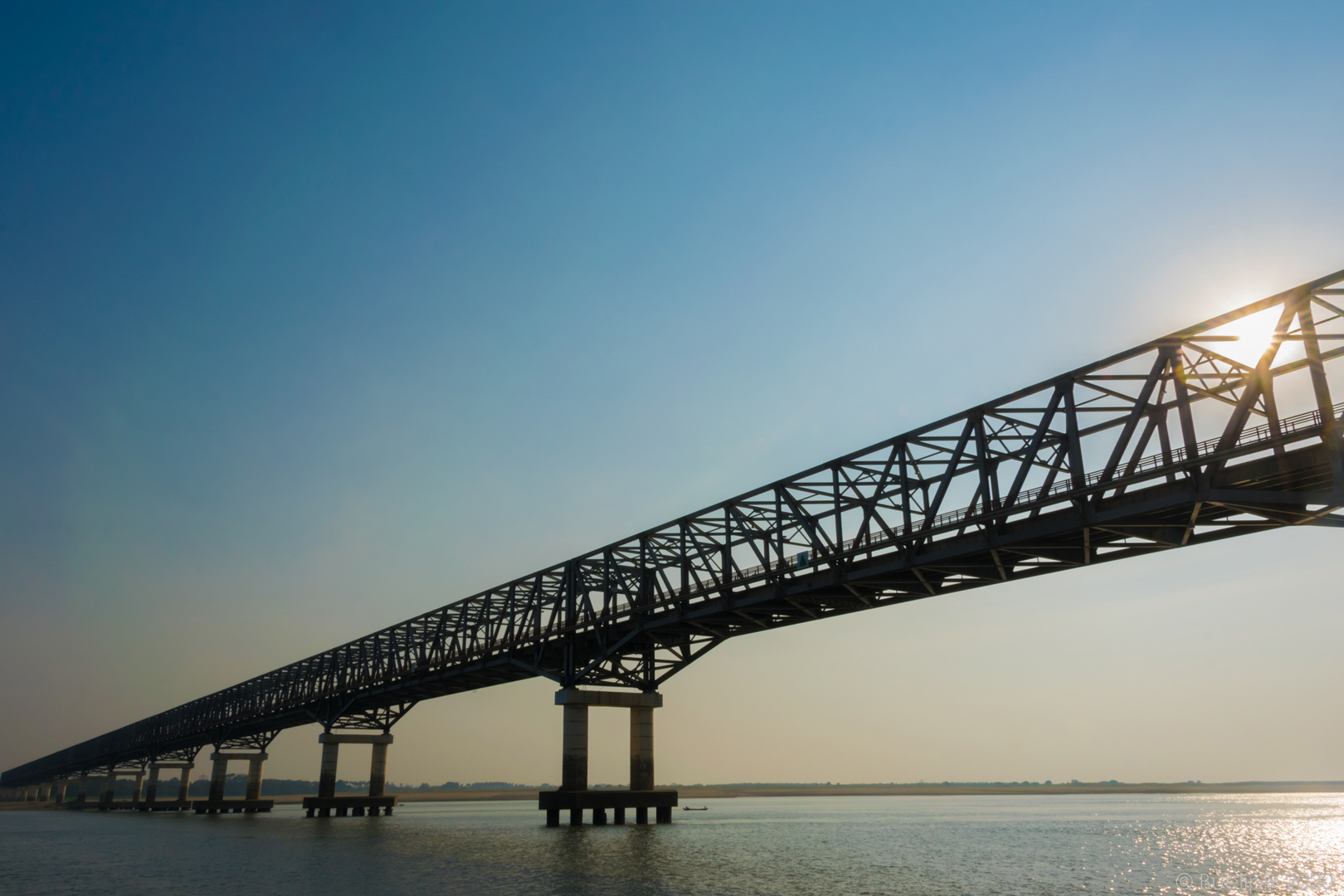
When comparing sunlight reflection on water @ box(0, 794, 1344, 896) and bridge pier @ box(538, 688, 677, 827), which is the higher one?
bridge pier @ box(538, 688, 677, 827)

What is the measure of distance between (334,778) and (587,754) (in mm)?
49809

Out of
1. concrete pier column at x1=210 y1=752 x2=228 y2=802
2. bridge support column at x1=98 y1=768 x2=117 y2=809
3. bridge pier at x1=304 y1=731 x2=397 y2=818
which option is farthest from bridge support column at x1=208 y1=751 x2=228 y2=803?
bridge support column at x1=98 y1=768 x2=117 y2=809

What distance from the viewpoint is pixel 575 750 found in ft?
190

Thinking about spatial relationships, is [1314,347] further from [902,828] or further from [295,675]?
[295,675]

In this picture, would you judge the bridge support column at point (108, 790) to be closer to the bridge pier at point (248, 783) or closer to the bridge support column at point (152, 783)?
the bridge support column at point (152, 783)

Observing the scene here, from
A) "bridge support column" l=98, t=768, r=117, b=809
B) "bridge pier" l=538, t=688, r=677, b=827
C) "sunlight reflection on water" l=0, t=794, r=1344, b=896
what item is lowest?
"bridge support column" l=98, t=768, r=117, b=809

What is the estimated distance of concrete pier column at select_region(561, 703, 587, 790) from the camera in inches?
2285

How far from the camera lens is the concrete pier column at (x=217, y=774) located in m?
117

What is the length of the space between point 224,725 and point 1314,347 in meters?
126

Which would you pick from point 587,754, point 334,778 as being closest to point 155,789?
point 334,778

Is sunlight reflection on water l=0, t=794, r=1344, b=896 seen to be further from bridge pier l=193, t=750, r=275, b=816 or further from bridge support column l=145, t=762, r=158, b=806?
bridge support column l=145, t=762, r=158, b=806

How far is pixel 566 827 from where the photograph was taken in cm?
6131

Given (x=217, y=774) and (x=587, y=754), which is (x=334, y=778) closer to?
(x=217, y=774)

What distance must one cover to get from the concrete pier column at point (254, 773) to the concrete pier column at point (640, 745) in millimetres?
77353
